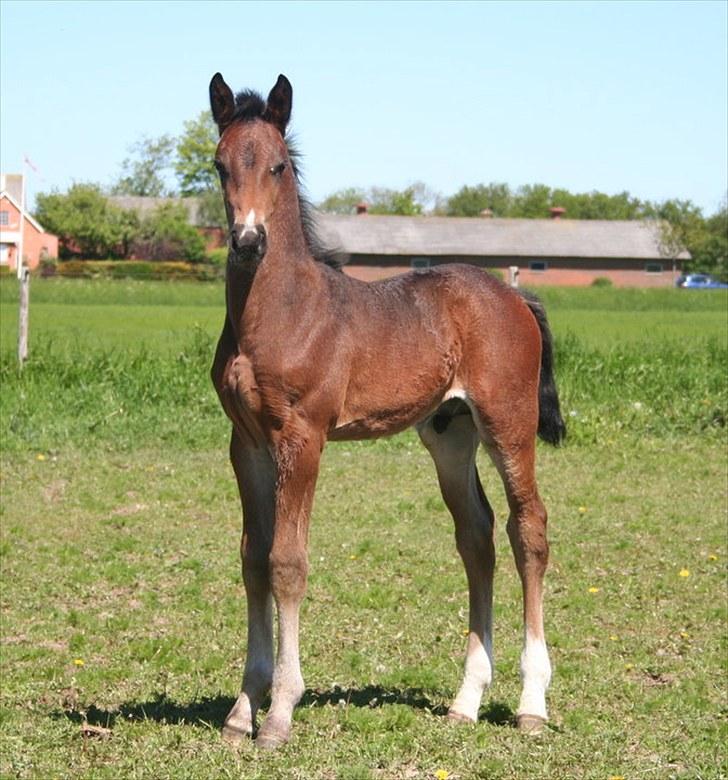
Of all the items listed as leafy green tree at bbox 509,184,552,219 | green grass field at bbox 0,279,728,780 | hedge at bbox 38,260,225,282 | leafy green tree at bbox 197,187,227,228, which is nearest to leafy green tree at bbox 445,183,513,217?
leafy green tree at bbox 509,184,552,219

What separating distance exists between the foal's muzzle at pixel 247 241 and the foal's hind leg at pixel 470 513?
5.08ft

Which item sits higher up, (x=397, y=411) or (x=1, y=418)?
(x=397, y=411)

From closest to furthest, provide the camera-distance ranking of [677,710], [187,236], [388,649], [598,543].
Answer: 1. [677,710]
2. [388,649]
3. [598,543]
4. [187,236]

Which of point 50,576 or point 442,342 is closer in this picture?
point 442,342

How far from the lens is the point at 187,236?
78062mm

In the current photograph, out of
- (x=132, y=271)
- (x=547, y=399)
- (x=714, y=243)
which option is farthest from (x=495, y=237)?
(x=547, y=399)

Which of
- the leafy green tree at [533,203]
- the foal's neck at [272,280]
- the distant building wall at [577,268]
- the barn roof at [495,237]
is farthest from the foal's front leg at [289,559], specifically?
the leafy green tree at [533,203]

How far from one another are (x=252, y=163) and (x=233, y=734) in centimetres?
229

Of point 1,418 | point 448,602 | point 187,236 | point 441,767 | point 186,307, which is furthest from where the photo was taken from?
point 187,236

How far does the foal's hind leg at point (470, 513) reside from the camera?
20.0 feet

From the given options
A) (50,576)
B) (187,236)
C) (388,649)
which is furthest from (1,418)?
(187,236)

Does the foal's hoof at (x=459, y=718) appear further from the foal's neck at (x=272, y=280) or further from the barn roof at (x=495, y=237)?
the barn roof at (x=495, y=237)

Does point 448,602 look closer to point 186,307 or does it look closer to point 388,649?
point 388,649

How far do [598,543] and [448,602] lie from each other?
2174 millimetres
